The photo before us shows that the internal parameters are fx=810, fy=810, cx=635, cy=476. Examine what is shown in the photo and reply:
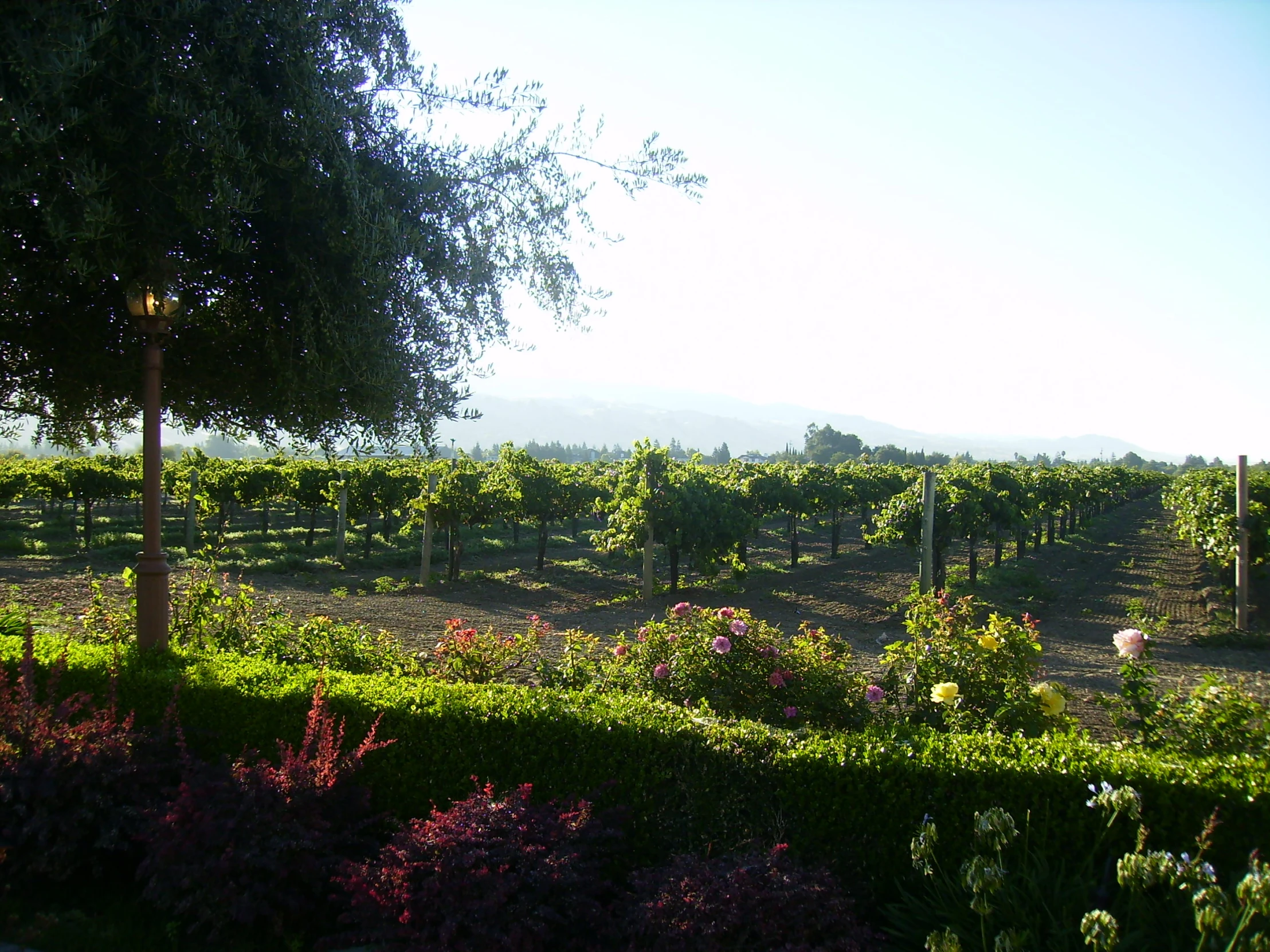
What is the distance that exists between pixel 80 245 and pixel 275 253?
40.1 inches

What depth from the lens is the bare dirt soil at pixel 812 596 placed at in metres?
10.5

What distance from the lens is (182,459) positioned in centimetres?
2778

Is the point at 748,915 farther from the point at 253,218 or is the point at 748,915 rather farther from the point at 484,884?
the point at 253,218

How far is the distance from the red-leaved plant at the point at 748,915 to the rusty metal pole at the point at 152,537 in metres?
3.95

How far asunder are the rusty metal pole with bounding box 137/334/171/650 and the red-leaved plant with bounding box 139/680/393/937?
1.94m

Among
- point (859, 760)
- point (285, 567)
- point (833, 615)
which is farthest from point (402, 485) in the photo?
point (859, 760)

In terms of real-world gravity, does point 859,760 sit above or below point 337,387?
below

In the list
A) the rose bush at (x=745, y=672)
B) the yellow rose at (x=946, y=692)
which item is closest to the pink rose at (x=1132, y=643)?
the yellow rose at (x=946, y=692)

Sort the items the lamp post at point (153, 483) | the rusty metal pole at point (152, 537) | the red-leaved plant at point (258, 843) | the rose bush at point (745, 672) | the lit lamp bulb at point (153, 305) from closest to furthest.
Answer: the red-leaved plant at point (258, 843) < the rose bush at point (745, 672) < the lit lamp bulb at point (153, 305) < the lamp post at point (153, 483) < the rusty metal pole at point (152, 537)

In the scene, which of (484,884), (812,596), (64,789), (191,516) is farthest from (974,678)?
(191,516)

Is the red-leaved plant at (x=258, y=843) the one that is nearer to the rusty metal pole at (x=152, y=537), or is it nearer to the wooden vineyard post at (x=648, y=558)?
the rusty metal pole at (x=152, y=537)

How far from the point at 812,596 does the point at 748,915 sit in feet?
41.7

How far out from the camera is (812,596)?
1525 cm

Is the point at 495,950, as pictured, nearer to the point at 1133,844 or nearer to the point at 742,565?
the point at 1133,844
